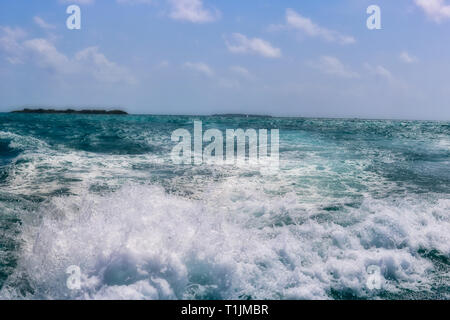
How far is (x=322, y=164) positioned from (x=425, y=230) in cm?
639

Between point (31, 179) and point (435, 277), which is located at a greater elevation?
point (31, 179)

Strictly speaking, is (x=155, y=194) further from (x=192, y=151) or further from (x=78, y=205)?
(x=192, y=151)

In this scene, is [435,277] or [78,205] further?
[78,205]

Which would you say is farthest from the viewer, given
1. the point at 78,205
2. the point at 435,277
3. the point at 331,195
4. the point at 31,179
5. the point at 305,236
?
the point at 31,179

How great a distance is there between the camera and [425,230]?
5.94 m

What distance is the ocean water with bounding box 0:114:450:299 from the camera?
14.0ft

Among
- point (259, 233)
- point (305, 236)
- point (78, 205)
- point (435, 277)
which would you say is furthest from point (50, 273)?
point (435, 277)

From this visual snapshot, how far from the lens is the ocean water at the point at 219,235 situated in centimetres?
425

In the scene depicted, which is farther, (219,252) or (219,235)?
(219,235)

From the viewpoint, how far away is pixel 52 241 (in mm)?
4879

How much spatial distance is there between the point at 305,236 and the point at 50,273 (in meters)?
3.99

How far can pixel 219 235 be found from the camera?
17.5 ft

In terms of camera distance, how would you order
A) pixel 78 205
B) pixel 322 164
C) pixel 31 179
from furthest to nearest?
pixel 322 164
pixel 31 179
pixel 78 205
